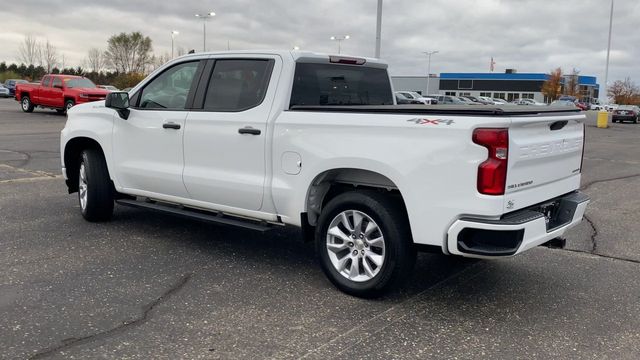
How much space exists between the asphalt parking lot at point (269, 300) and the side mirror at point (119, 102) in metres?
1.32

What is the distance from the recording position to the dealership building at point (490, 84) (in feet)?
362

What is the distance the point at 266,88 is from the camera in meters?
5.16

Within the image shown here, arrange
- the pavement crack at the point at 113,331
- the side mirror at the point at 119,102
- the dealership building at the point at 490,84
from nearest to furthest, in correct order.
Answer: the pavement crack at the point at 113,331 → the side mirror at the point at 119,102 → the dealership building at the point at 490,84

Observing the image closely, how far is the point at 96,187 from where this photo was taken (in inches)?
258

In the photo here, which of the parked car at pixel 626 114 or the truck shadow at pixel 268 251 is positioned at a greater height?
the parked car at pixel 626 114

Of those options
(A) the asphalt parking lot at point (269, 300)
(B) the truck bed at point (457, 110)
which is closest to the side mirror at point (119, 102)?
(A) the asphalt parking lot at point (269, 300)

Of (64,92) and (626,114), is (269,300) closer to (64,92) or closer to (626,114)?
(64,92)

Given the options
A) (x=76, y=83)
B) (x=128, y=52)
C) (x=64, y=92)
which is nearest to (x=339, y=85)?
(x=76, y=83)

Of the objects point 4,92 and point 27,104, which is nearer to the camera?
point 27,104

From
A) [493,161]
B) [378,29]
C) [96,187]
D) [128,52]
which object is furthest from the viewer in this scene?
[128,52]

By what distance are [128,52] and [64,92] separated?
7568 centimetres

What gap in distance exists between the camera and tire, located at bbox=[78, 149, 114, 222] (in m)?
6.54

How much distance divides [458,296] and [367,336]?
3.83ft

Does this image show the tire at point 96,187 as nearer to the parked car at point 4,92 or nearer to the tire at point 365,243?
the tire at point 365,243
